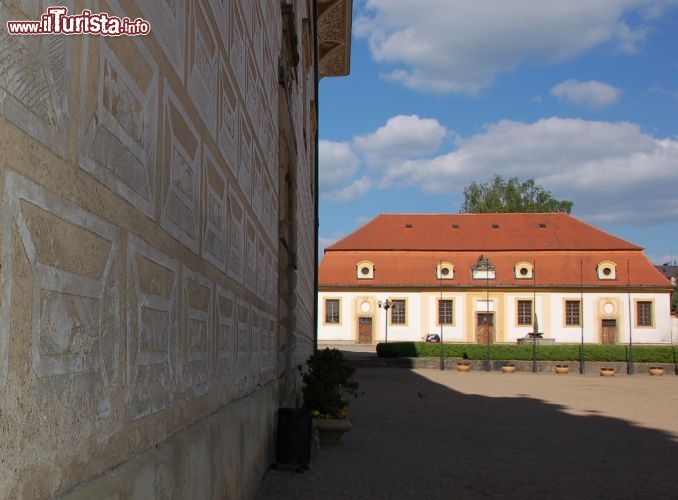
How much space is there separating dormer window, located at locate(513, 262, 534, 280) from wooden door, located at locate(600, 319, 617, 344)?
6.19 metres

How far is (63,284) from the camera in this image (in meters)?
1.71

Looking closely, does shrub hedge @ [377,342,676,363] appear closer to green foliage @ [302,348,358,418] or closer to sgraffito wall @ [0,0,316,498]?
green foliage @ [302,348,358,418]

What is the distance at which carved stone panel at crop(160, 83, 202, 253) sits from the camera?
2691mm

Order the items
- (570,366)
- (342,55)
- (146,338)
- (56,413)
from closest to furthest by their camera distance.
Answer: (56,413) → (146,338) → (342,55) → (570,366)

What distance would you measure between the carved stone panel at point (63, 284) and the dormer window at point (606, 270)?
193ft

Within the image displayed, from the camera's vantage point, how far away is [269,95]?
6.93m

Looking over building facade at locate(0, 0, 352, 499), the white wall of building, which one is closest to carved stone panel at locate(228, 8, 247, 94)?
building facade at locate(0, 0, 352, 499)

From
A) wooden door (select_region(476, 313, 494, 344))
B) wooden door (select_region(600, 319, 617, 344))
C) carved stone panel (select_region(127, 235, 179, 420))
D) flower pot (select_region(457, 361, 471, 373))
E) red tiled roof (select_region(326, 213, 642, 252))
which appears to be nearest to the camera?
carved stone panel (select_region(127, 235, 179, 420))

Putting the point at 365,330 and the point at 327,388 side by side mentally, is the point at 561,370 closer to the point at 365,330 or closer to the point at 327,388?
the point at 365,330

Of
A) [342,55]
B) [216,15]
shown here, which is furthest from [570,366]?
[216,15]

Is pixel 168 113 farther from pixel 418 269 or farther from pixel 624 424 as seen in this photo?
pixel 418 269

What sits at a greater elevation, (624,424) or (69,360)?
(69,360)

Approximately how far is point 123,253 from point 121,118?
14.2 inches

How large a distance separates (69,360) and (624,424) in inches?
541
